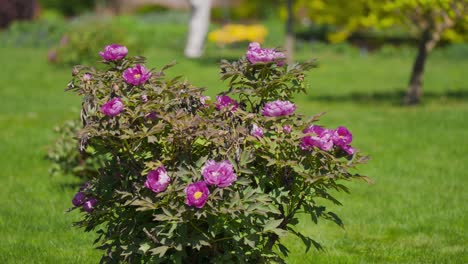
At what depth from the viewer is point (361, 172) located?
9.87 meters

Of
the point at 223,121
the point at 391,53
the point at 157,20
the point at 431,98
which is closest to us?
the point at 223,121

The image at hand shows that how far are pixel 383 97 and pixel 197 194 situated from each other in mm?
14393

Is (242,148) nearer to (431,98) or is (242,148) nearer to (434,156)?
(434,156)

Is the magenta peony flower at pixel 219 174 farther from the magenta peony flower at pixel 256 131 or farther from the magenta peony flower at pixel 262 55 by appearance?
the magenta peony flower at pixel 262 55

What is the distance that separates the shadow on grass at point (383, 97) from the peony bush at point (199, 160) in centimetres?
1270

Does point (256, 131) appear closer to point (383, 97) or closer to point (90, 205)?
point (90, 205)

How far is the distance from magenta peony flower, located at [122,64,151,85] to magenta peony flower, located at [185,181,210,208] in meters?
0.81

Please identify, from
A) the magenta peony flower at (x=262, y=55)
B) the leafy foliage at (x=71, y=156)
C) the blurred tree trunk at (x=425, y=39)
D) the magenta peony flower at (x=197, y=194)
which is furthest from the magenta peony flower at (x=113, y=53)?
the blurred tree trunk at (x=425, y=39)

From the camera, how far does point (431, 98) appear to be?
58.6 ft

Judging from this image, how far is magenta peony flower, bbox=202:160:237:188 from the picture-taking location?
4184 millimetres

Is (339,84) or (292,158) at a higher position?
(292,158)

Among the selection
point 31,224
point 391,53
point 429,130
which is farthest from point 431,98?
point 31,224

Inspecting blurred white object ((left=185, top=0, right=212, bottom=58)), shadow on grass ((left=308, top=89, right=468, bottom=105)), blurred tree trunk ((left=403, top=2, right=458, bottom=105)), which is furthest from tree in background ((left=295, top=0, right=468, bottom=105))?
blurred white object ((left=185, top=0, right=212, bottom=58))

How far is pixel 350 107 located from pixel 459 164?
5.96 metres
